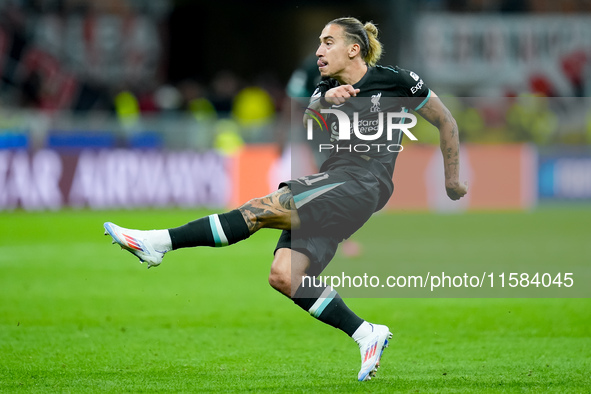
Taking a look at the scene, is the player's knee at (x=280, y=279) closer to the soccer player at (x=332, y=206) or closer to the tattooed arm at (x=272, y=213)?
the soccer player at (x=332, y=206)

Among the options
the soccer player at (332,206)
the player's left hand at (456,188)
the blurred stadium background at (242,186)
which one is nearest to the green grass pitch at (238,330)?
the blurred stadium background at (242,186)

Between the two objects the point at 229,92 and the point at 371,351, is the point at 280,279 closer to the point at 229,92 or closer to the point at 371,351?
the point at 371,351

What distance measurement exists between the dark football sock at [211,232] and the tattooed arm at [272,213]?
6 centimetres

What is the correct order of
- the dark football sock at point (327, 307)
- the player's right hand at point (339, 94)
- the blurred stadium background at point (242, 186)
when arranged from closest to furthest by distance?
the player's right hand at point (339, 94), the dark football sock at point (327, 307), the blurred stadium background at point (242, 186)

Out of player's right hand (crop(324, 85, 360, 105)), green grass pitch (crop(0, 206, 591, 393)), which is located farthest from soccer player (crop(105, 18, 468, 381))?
green grass pitch (crop(0, 206, 591, 393))

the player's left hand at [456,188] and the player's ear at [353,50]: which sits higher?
the player's ear at [353,50]

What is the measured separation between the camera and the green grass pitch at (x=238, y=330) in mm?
6168

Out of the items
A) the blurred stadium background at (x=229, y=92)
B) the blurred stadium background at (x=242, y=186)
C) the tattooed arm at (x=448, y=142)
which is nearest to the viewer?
the tattooed arm at (x=448, y=142)

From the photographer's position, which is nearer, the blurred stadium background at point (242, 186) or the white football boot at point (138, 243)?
the white football boot at point (138, 243)

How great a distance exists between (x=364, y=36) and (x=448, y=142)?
34.2 inches

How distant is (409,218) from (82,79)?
427 inches

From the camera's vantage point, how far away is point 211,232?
5.96 m

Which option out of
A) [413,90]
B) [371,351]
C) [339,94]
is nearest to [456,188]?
[413,90]

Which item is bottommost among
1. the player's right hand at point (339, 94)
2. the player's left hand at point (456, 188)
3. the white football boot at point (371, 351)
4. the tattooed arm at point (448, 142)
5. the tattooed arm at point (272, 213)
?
the white football boot at point (371, 351)
